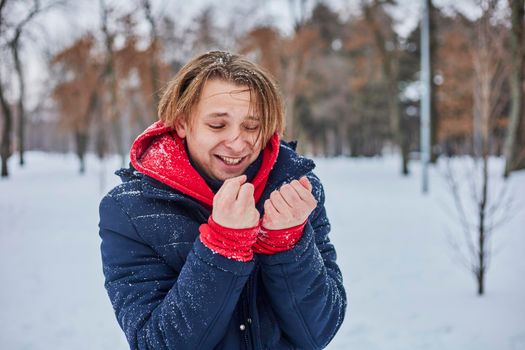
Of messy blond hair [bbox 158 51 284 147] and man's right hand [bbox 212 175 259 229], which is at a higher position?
messy blond hair [bbox 158 51 284 147]

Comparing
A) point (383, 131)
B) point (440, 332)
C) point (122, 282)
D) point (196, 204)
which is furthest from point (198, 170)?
point (383, 131)

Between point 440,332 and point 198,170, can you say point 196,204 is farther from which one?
point 440,332

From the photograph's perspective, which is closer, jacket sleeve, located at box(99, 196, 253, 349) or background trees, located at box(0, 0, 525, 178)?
jacket sleeve, located at box(99, 196, 253, 349)

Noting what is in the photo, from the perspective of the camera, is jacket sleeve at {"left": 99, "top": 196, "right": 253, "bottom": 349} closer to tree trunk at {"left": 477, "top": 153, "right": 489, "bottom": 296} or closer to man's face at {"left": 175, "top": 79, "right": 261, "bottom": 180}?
man's face at {"left": 175, "top": 79, "right": 261, "bottom": 180}

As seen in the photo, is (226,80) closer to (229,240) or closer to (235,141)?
(235,141)

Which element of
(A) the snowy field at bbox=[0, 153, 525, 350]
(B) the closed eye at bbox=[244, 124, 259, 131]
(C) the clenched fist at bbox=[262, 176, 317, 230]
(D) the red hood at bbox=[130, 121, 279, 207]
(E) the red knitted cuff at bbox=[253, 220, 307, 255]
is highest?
(B) the closed eye at bbox=[244, 124, 259, 131]

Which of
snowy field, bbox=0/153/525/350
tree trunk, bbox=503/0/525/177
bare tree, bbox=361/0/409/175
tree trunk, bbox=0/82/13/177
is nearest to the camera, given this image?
snowy field, bbox=0/153/525/350

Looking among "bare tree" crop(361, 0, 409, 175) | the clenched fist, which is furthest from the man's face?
"bare tree" crop(361, 0, 409, 175)

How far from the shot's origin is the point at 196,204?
4.04ft

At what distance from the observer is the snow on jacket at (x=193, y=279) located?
107 centimetres

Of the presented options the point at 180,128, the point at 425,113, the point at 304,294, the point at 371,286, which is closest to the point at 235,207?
the point at 304,294

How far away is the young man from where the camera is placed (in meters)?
1.06

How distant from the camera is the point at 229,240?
105 centimetres

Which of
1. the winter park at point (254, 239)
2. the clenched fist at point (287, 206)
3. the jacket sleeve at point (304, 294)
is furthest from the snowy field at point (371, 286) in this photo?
the clenched fist at point (287, 206)
